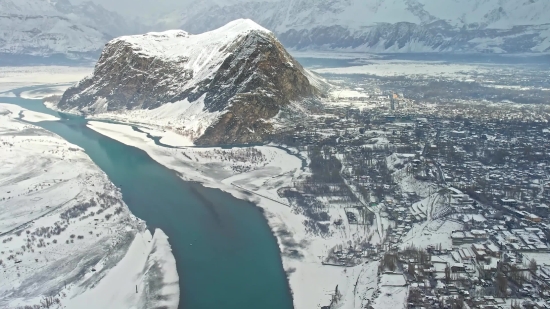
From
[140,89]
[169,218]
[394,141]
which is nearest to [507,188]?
[394,141]

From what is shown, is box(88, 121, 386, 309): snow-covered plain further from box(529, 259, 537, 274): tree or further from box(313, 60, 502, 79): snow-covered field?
box(313, 60, 502, 79): snow-covered field

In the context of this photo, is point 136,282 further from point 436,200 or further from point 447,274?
point 436,200

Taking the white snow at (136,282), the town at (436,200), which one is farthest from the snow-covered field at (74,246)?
the town at (436,200)

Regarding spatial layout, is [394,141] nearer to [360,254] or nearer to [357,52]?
[360,254]

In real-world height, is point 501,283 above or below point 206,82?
below

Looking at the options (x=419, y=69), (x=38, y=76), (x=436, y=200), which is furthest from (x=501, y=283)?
(x=38, y=76)

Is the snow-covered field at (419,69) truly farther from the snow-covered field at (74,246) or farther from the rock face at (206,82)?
the snow-covered field at (74,246)
